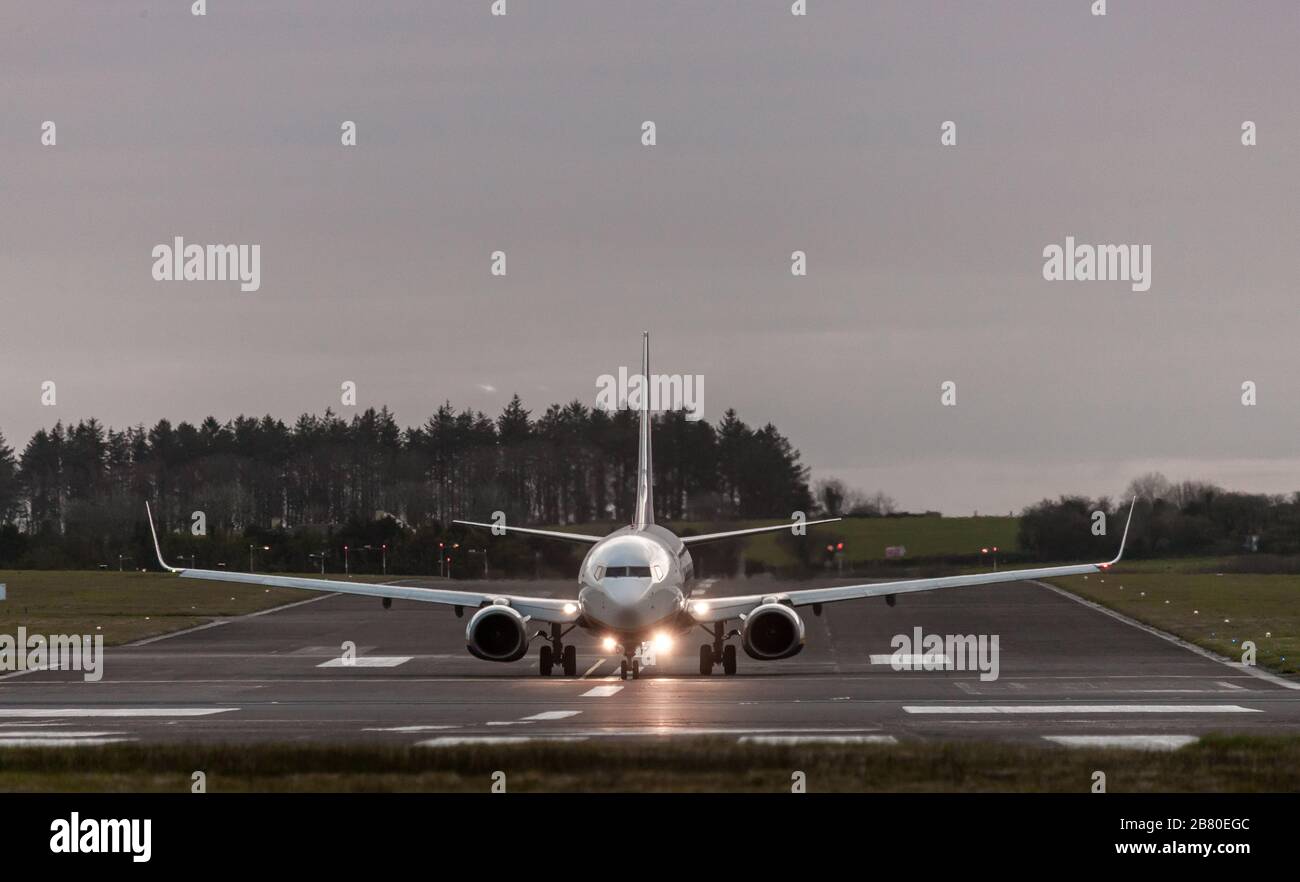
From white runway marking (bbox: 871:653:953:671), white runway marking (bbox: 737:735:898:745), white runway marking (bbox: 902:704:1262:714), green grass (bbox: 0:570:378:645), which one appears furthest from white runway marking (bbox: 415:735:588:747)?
green grass (bbox: 0:570:378:645)

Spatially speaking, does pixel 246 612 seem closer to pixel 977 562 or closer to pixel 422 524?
pixel 422 524

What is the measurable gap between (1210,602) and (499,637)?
42.3 m

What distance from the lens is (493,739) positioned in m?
27.1

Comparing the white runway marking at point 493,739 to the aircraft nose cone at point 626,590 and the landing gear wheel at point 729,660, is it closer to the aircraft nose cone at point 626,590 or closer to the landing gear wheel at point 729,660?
the aircraft nose cone at point 626,590

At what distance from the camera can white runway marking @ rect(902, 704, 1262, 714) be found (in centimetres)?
3272

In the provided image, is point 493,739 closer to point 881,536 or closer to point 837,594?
point 837,594

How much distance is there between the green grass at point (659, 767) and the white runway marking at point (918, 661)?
23.7 meters

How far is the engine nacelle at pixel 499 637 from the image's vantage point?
46.1 metres

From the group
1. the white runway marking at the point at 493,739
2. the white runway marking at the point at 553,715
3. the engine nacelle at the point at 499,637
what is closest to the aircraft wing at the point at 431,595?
the engine nacelle at the point at 499,637

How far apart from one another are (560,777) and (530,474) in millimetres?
75989

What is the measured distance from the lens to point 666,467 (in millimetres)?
90438

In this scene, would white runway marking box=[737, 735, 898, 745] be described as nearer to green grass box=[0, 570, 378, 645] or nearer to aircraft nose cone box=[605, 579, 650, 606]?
aircraft nose cone box=[605, 579, 650, 606]

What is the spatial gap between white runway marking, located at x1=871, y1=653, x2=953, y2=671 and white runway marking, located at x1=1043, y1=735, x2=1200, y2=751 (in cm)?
2069
